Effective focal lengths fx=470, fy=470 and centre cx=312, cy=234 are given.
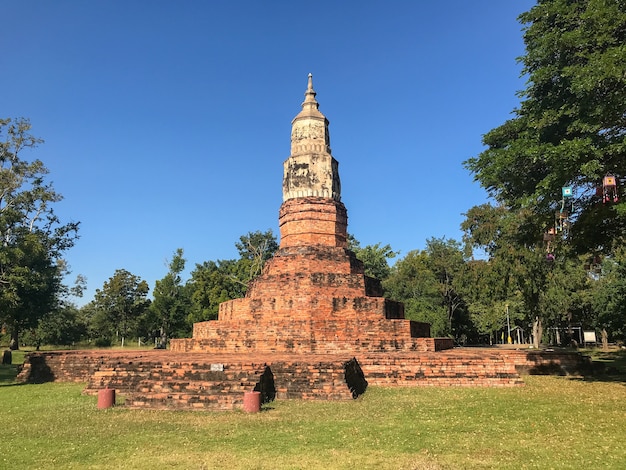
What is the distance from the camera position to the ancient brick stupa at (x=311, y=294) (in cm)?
1614

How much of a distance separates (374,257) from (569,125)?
124ft

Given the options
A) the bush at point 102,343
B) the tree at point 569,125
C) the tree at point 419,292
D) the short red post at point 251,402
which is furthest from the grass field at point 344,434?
the bush at point 102,343

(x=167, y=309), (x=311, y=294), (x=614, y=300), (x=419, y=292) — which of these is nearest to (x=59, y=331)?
(x=167, y=309)

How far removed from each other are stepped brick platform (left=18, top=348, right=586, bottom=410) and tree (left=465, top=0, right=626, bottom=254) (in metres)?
4.21

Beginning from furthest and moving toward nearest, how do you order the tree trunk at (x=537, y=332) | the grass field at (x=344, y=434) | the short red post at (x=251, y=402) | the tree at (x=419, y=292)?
the tree at (x=419, y=292), the tree trunk at (x=537, y=332), the short red post at (x=251, y=402), the grass field at (x=344, y=434)

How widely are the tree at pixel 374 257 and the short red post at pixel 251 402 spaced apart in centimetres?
3771

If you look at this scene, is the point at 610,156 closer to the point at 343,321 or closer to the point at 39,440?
the point at 343,321

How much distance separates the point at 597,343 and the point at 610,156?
1862 inches

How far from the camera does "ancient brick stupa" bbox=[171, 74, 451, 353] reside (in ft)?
53.0

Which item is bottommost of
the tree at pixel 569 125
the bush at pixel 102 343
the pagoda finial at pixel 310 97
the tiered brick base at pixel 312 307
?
the bush at pixel 102 343

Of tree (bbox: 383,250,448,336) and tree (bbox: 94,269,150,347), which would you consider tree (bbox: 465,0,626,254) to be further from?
Result: tree (bbox: 94,269,150,347)

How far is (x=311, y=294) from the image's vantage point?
56.8ft

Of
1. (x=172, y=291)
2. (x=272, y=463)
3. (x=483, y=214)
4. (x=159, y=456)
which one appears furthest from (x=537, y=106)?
(x=172, y=291)

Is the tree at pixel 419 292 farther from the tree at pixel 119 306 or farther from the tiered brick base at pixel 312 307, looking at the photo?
the tree at pixel 119 306
